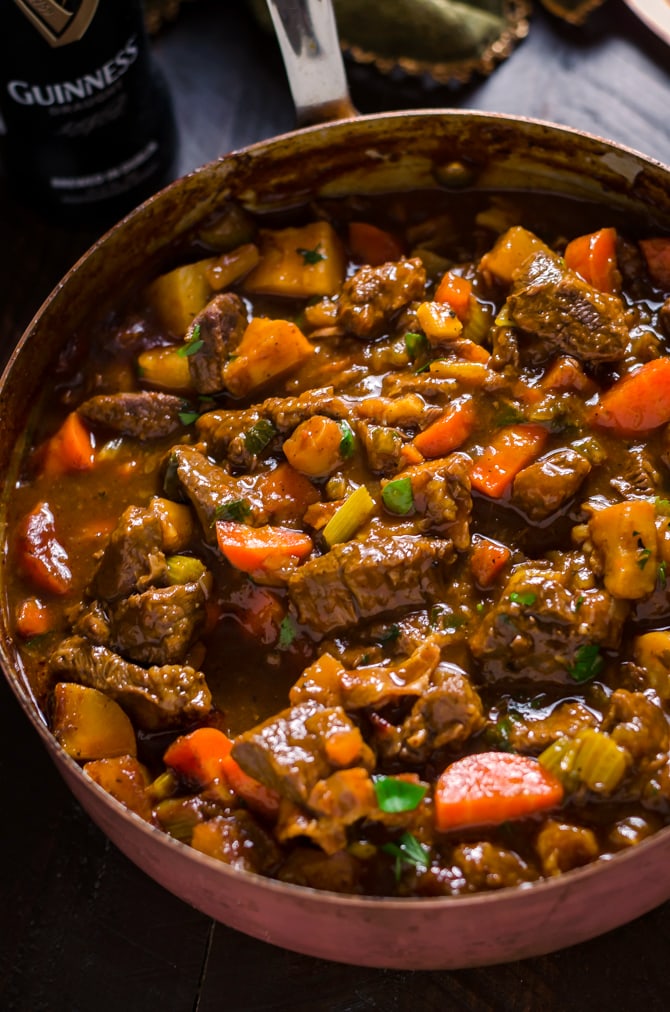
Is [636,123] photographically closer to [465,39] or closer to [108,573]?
[465,39]

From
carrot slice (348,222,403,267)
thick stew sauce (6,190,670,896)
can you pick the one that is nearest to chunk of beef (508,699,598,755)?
thick stew sauce (6,190,670,896)

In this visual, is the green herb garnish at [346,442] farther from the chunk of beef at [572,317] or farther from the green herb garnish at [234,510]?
the chunk of beef at [572,317]

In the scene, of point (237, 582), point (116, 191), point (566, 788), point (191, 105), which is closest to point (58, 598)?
point (237, 582)

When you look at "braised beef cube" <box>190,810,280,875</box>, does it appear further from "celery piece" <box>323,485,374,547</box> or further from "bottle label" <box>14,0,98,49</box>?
"bottle label" <box>14,0,98,49</box>

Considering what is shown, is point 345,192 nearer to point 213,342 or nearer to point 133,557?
point 213,342

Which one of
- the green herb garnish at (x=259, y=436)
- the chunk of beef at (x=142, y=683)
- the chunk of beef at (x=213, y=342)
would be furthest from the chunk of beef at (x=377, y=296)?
the chunk of beef at (x=142, y=683)

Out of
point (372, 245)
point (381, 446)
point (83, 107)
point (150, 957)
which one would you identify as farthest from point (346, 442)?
point (83, 107)
